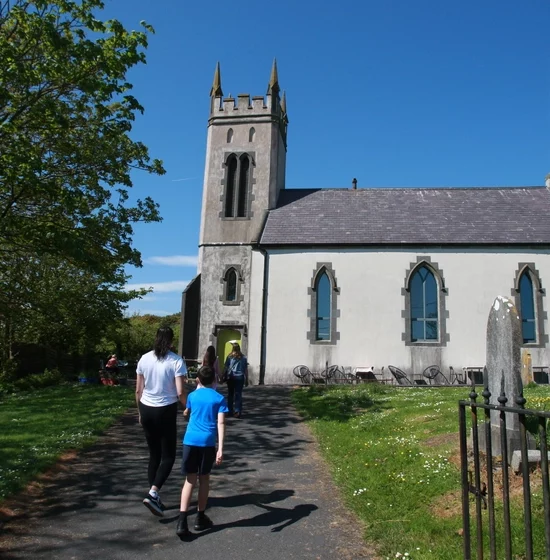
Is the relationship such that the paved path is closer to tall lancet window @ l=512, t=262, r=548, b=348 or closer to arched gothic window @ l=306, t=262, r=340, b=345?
arched gothic window @ l=306, t=262, r=340, b=345

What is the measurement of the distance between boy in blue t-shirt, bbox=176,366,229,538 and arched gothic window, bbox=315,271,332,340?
16.4 metres

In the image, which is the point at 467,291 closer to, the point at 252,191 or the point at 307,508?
the point at 252,191

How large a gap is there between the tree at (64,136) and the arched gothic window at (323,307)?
946cm

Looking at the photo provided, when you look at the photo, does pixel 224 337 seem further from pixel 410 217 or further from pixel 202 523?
pixel 202 523

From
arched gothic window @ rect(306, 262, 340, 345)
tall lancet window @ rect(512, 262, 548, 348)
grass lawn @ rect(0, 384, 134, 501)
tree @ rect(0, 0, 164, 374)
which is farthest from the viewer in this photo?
arched gothic window @ rect(306, 262, 340, 345)

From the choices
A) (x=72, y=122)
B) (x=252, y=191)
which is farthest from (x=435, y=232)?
(x=72, y=122)

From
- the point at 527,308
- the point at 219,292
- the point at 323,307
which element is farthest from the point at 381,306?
the point at 219,292

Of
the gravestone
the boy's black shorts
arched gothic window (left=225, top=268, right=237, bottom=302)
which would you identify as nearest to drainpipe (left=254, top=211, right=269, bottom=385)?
arched gothic window (left=225, top=268, right=237, bottom=302)

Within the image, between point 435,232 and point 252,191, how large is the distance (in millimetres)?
8610

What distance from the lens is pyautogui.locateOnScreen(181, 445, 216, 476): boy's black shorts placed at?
5383mm

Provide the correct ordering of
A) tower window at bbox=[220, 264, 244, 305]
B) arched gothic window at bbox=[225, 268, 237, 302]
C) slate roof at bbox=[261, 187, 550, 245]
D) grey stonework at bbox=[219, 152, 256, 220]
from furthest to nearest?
grey stonework at bbox=[219, 152, 256, 220] → arched gothic window at bbox=[225, 268, 237, 302] → tower window at bbox=[220, 264, 244, 305] → slate roof at bbox=[261, 187, 550, 245]

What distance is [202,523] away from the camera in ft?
17.5

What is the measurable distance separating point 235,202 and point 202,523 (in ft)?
65.3

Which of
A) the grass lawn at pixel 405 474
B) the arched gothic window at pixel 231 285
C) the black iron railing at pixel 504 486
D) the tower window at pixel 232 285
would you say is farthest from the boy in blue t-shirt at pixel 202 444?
the arched gothic window at pixel 231 285
